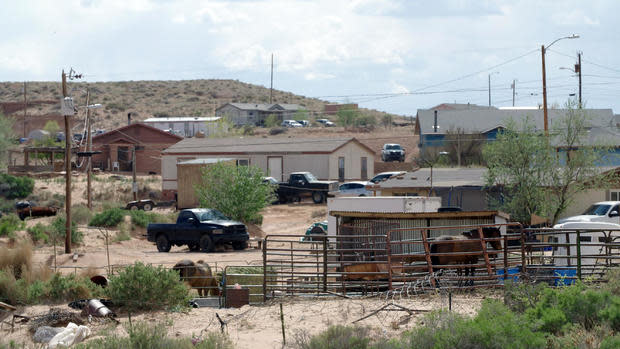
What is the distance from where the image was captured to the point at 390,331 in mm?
14250

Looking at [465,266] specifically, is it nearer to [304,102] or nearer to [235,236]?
[235,236]

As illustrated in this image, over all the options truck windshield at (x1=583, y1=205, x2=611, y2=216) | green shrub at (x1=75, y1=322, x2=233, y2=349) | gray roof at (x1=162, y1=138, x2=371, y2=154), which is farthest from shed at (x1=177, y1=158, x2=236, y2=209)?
green shrub at (x1=75, y1=322, x2=233, y2=349)

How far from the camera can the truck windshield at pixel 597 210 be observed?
30959mm

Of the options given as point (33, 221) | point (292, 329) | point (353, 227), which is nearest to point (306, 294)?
point (292, 329)

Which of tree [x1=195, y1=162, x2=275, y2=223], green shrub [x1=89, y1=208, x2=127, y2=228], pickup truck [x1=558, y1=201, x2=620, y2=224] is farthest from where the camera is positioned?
tree [x1=195, y1=162, x2=275, y2=223]

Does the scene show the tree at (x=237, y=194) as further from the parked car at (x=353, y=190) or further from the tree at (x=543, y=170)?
the tree at (x=543, y=170)

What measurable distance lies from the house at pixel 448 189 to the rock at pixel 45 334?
71.0ft

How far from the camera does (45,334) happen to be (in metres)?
16.4

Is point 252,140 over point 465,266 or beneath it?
over

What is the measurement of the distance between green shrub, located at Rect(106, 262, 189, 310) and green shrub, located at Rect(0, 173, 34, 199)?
35.6m

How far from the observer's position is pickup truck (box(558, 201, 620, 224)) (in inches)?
1172

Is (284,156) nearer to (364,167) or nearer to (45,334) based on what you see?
(364,167)

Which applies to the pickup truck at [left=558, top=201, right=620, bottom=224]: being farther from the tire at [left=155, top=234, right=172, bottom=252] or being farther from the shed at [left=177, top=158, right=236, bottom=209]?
the shed at [left=177, top=158, right=236, bottom=209]

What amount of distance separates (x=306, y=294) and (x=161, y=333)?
4.91m
